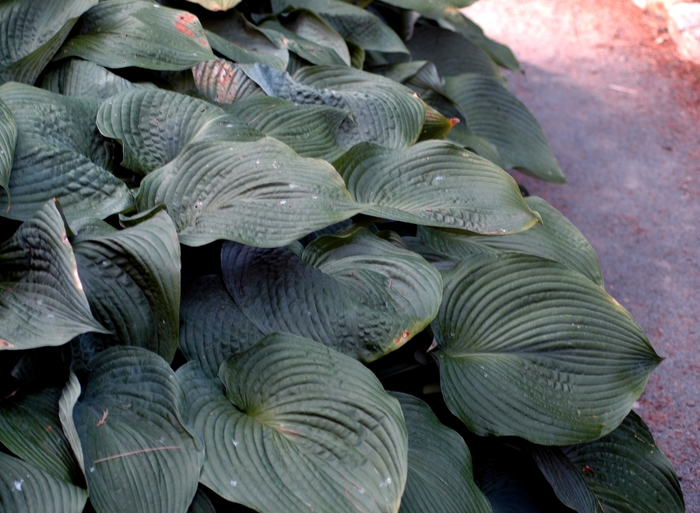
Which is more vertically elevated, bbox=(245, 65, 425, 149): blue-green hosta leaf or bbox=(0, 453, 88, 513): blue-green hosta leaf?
bbox=(245, 65, 425, 149): blue-green hosta leaf

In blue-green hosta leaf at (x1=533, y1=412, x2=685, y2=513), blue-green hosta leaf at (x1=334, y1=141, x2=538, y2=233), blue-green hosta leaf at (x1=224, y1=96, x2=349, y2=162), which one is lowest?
blue-green hosta leaf at (x1=533, y1=412, x2=685, y2=513)

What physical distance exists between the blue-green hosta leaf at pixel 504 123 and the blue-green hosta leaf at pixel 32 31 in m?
1.29

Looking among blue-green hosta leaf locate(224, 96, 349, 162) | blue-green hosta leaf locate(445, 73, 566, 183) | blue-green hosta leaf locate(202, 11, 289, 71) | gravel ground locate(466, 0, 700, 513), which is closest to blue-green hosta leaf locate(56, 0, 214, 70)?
blue-green hosta leaf locate(202, 11, 289, 71)

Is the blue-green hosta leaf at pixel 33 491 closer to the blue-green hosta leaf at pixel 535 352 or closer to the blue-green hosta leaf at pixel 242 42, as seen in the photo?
the blue-green hosta leaf at pixel 535 352

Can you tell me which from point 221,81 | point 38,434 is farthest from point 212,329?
point 221,81

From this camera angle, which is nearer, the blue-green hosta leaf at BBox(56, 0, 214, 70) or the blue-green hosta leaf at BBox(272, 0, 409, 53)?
the blue-green hosta leaf at BBox(56, 0, 214, 70)

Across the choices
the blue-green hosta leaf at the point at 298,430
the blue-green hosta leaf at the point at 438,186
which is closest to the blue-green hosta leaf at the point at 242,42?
the blue-green hosta leaf at the point at 438,186

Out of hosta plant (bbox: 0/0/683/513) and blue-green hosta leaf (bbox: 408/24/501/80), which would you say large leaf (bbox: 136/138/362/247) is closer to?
hosta plant (bbox: 0/0/683/513)

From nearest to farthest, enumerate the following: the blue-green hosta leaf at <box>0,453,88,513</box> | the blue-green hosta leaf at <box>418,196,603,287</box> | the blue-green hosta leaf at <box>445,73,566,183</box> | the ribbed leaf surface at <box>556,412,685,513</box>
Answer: the blue-green hosta leaf at <box>0,453,88,513</box> → the ribbed leaf surface at <box>556,412,685,513</box> → the blue-green hosta leaf at <box>418,196,603,287</box> → the blue-green hosta leaf at <box>445,73,566,183</box>

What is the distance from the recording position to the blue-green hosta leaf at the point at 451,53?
266 cm

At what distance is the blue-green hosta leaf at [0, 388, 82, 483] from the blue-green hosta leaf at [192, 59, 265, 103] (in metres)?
0.96

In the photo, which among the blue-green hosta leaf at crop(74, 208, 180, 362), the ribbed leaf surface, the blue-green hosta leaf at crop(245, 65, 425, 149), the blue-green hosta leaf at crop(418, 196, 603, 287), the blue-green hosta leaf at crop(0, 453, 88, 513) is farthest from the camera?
the blue-green hosta leaf at crop(245, 65, 425, 149)

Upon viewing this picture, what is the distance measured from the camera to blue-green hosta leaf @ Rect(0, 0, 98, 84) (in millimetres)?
1685

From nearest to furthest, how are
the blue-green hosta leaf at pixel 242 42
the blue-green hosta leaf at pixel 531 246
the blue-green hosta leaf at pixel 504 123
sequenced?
the blue-green hosta leaf at pixel 531 246 < the blue-green hosta leaf at pixel 242 42 < the blue-green hosta leaf at pixel 504 123
